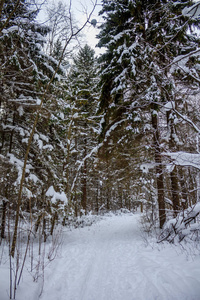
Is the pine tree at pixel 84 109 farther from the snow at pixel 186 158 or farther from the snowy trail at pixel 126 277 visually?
the snow at pixel 186 158

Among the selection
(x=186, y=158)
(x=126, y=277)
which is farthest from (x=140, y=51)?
(x=126, y=277)

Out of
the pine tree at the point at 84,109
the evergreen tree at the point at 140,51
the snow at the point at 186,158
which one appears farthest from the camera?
the pine tree at the point at 84,109

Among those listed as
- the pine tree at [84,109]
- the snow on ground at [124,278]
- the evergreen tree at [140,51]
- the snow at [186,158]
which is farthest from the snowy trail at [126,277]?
the pine tree at [84,109]

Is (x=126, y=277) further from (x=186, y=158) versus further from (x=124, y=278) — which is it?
(x=186, y=158)

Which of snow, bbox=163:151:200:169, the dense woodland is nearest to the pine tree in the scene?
the dense woodland

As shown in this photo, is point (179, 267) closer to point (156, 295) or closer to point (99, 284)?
point (156, 295)

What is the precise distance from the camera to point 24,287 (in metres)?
2.57

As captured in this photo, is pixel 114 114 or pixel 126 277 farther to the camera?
pixel 114 114

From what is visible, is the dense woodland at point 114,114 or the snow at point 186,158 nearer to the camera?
the snow at point 186,158

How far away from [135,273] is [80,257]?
1.99 m

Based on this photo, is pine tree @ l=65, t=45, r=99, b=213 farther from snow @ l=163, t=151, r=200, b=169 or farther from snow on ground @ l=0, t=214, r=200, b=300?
snow @ l=163, t=151, r=200, b=169

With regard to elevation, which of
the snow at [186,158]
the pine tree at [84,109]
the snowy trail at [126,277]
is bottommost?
the snowy trail at [126,277]

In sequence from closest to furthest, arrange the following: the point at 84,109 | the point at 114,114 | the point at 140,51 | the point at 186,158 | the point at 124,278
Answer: the point at 124,278 → the point at 186,158 → the point at 140,51 → the point at 114,114 → the point at 84,109

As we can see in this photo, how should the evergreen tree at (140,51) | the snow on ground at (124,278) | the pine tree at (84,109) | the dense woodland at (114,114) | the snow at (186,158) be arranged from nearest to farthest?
the snow on ground at (124,278) < the snow at (186,158) < the dense woodland at (114,114) < the evergreen tree at (140,51) < the pine tree at (84,109)
